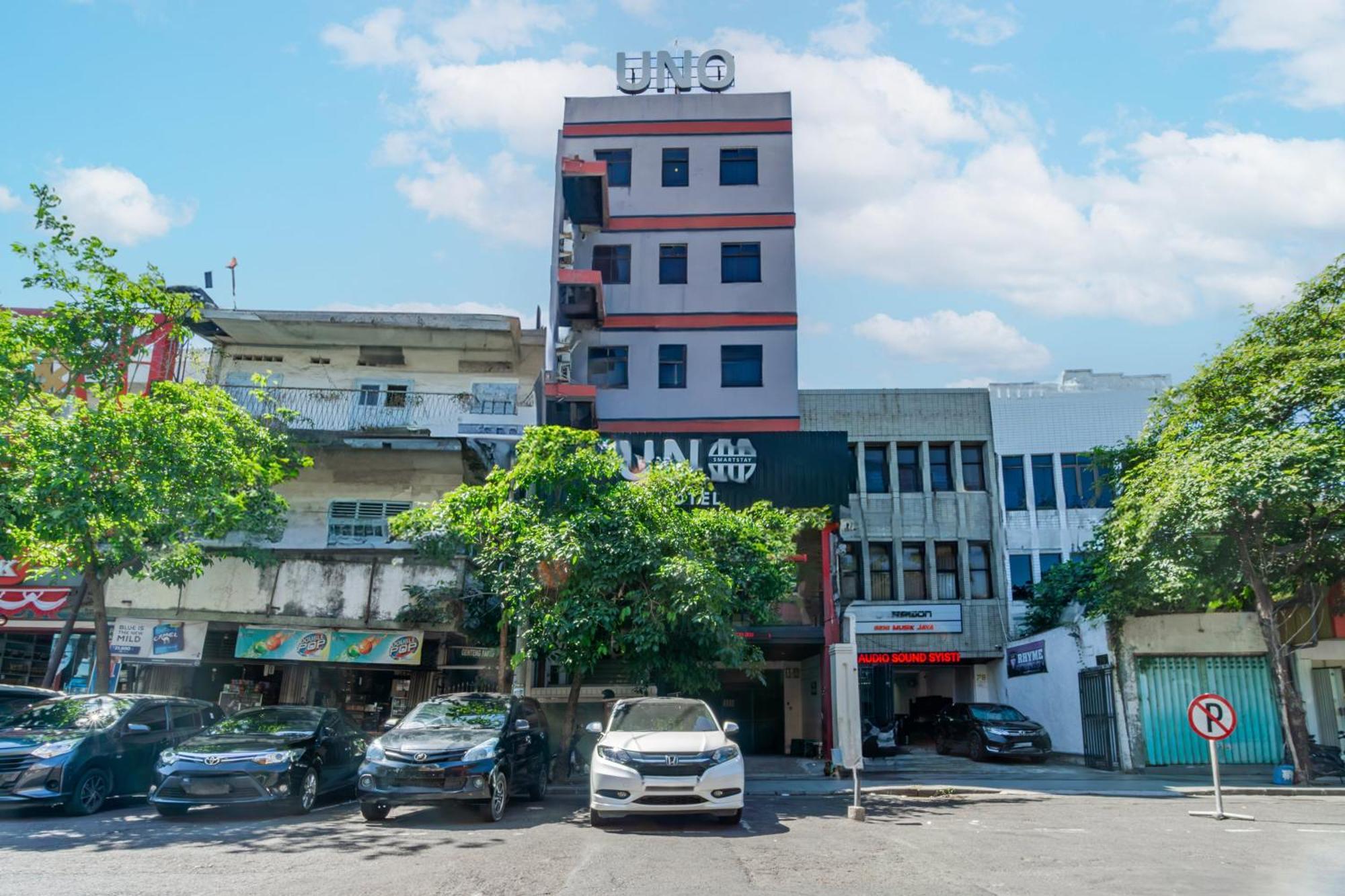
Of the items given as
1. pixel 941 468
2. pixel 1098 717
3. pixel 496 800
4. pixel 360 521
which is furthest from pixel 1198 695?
pixel 360 521

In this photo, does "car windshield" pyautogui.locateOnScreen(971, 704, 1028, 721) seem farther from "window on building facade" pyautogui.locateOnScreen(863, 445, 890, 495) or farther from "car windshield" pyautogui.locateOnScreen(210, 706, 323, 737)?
"car windshield" pyautogui.locateOnScreen(210, 706, 323, 737)

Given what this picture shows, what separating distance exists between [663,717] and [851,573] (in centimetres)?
1959

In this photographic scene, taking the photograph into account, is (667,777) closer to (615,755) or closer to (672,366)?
(615,755)

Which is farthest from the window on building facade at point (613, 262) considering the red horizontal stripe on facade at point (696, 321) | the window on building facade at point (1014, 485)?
the window on building facade at point (1014, 485)

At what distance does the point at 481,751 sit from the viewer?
1200 cm

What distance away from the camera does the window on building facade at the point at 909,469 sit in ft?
105

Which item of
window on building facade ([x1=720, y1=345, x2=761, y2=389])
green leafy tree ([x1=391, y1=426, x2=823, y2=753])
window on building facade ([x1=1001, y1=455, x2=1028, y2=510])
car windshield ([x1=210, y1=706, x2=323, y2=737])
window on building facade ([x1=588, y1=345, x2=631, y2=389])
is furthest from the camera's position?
window on building facade ([x1=1001, y1=455, x2=1028, y2=510])

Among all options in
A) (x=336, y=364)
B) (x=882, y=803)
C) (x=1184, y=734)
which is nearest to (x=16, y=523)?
(x=336, y=364)

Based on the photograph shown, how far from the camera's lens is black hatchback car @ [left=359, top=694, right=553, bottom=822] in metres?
11.6

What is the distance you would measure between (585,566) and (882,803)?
595 cm

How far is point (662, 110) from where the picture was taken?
104 feet

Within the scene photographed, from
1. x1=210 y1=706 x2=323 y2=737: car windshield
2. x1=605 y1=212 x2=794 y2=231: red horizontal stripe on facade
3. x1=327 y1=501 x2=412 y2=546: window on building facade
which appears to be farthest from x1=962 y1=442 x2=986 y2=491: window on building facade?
x1=210 y1=706 x2=323 y2=737: car windshield

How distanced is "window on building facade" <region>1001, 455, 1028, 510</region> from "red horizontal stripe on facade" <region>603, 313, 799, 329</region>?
891 centimetres

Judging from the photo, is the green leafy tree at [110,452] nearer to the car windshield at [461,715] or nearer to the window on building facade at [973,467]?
the car windshield at [461,715]
